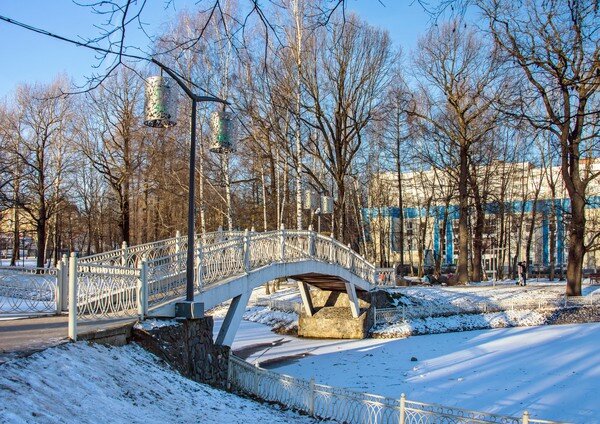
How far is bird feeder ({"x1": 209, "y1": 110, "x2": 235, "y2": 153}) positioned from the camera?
905 cm

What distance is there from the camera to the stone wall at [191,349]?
8836 millimetres

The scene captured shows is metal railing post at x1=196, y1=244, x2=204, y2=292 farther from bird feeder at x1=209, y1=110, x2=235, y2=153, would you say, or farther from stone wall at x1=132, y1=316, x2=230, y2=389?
bird feeder at x1=209, y1=110, x2=235, y2=153

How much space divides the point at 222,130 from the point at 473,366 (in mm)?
10012

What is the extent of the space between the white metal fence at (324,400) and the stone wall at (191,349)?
564 mm

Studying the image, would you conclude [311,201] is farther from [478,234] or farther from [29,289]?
[29,289]

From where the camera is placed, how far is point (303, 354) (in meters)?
18.5

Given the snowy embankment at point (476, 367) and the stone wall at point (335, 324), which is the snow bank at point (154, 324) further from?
the stone wall at point (335, 324)

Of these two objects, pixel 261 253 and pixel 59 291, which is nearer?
pixel 59 291

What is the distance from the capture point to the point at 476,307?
23938 millimetres

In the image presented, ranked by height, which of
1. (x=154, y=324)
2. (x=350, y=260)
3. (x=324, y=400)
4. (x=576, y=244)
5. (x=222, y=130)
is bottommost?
(x=324, y=400)

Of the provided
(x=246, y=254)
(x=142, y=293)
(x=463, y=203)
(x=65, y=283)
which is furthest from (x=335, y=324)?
(x=142, y=293)

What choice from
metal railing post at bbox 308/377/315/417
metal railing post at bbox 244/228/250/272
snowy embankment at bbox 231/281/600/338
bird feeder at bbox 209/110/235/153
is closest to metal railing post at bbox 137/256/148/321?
bird feeder at bbox 209/110/235/153

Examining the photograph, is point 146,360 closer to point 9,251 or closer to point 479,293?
point 479,293

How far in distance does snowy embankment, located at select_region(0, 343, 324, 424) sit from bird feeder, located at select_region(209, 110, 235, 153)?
3.56m
